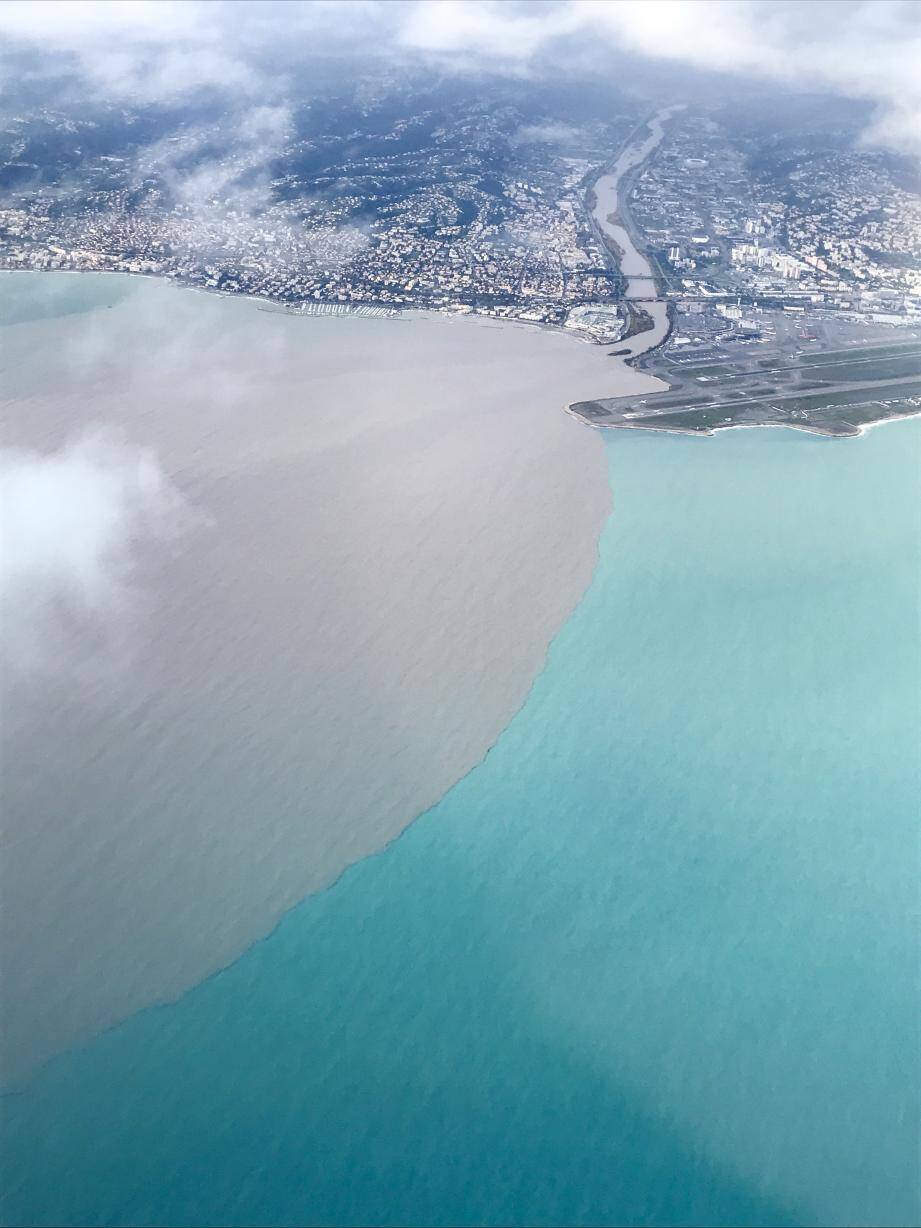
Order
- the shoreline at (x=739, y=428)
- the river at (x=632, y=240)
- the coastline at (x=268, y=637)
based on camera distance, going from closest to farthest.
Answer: the coastline at (x=268, y=637), the shoreline at (x=739, y=428), the river at (x=632, y=240)

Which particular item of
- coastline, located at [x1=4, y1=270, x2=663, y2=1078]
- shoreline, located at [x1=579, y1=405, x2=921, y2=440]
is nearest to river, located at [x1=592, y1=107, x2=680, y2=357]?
coastline, located at [x1=4, y1=270, x2=663, y2=1078]

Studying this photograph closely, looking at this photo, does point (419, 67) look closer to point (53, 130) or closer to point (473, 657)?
point (53, 130)

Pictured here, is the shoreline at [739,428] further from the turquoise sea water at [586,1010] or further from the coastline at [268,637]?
the turquoise sea water at [586,1010]

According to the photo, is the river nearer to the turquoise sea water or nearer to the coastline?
the coastline

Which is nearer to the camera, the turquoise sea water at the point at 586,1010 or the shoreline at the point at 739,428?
the turquoise sea water at the point at 586,1010

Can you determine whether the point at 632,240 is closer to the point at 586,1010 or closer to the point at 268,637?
the point at 268,637

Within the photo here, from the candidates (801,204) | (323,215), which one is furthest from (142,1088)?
(801,204)

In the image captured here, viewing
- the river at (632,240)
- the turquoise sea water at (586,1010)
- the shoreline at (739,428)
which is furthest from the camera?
the river at (632,240)

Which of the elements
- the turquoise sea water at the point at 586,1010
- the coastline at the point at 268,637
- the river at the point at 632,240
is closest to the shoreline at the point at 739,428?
the coastline at the point at 268,637

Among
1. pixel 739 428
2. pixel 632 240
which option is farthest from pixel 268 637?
pixel 632 240
